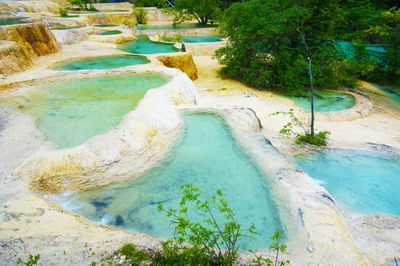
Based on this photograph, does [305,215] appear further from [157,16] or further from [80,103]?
[157,16]

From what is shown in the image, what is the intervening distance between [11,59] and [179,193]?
8.23 m

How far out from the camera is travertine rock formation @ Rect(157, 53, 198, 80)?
11570mm

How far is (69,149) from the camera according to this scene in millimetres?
4477

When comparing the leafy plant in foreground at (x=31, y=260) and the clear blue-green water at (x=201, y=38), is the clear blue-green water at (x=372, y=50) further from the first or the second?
the leafy plant in foreground at (x=31, y=260)

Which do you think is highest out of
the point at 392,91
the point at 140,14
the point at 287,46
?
the point at 140,14

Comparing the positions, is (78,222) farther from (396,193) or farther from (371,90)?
(371,90)

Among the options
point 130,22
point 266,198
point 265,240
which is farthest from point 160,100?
point 130,22

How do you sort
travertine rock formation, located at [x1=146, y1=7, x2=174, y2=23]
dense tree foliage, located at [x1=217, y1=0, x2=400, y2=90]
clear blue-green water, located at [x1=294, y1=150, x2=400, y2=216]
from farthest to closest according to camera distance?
travertine rock formation, located at [x1=146, y1=7, x2=174, y2=23] < dense tree foliage, located at [x1=217, y1=0, x2=400, y2=90] < clear blue-green water, located at [x1=294, y1=150, x2=400, y2=216]

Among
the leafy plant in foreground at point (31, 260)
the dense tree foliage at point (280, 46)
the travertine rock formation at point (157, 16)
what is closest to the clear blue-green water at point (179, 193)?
the leafy plant in foreground at point (31, 260)

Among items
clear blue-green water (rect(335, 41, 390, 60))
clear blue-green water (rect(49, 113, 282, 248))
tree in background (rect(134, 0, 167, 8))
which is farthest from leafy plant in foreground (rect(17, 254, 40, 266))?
tree in background (rect(134, 0, 167, 8))

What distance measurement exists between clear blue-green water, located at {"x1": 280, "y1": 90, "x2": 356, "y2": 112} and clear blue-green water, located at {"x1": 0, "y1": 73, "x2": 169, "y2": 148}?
7206 millimetres

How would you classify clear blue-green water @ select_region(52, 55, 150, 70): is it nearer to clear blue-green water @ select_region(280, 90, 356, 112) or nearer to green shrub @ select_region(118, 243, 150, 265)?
clear blue-green water @ select_region(280, 90, 356, 112)

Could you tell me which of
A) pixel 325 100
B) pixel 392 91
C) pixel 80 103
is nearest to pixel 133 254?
pixel 80 103

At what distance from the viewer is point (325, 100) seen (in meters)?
12.4
